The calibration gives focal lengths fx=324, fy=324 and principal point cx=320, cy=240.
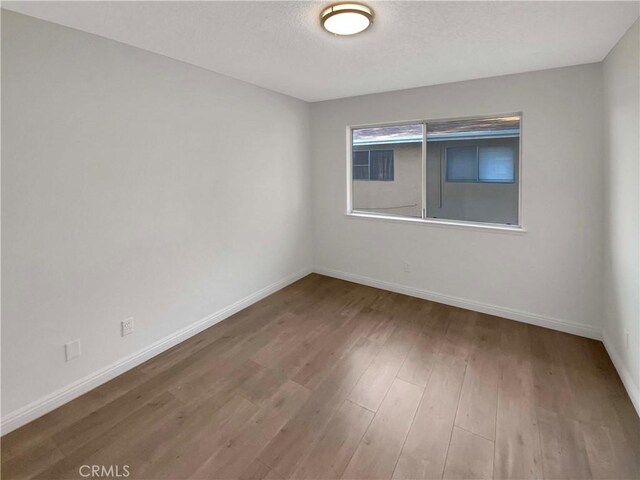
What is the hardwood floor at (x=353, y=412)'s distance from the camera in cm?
168

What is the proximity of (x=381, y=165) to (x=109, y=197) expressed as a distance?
3.12 m

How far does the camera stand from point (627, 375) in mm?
2186

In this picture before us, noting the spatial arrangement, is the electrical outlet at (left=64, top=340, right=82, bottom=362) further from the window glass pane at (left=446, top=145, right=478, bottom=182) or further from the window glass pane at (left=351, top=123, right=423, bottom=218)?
the window glass pane at (left=446, top=145, right=478, bottom=182)

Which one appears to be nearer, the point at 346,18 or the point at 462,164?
the point at 346,18

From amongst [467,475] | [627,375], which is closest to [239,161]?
[467,475]

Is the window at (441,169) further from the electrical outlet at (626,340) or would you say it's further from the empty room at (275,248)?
the electrical outlet at (626,340)

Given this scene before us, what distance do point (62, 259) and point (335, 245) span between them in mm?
3036

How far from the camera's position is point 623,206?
2.23 meters

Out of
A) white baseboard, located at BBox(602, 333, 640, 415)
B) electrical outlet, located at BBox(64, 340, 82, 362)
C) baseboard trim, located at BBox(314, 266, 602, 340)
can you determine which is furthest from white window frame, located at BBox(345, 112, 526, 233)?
electrical outlet, located at BBox(64, 340, 82, 362)

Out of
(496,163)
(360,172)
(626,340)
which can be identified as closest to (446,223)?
(496,163)

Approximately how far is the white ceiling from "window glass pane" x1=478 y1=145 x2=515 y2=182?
75 cm

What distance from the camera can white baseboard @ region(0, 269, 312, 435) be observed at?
6.39 ft

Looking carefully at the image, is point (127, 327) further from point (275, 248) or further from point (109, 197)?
point (275, 248)

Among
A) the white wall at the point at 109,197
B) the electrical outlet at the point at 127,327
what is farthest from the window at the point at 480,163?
the electrical outlet at the point at 127,327
